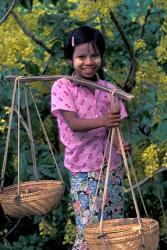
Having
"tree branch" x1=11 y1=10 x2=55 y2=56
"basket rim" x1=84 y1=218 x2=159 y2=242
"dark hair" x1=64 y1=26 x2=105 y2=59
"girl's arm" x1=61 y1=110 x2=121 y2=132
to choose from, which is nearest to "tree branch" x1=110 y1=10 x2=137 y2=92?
"tree branch" x1=11 y1=10 x2=55 y2=56

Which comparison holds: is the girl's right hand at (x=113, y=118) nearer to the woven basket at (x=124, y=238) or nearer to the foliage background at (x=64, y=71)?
the woven basket at (x=124, y=238)

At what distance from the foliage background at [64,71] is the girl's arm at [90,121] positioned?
1.37 meters

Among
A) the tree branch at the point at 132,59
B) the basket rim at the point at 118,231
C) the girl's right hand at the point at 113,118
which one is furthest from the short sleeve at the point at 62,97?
the tree branch at the point at 132,59

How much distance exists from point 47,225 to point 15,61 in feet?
3.49

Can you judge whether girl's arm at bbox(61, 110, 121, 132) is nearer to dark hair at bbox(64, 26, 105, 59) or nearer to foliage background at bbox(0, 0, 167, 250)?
dark hair at bbox(64, 26, 105, 59)

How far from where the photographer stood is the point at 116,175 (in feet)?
12.1

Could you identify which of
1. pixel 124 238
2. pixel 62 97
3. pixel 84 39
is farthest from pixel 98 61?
pixel 124 238

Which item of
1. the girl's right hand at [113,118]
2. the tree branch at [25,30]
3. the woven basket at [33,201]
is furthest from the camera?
the tree branch at [25,30]

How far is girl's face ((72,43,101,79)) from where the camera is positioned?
11.9ft

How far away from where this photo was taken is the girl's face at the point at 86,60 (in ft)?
11.9

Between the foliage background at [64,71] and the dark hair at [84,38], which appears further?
the foliage background at [64,71]

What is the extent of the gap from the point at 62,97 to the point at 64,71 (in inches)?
70.9

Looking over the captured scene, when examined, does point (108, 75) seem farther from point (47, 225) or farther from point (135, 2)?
point (47, 225)

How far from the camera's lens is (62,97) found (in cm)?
360
